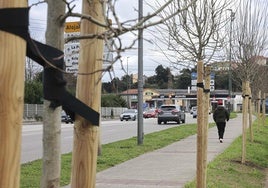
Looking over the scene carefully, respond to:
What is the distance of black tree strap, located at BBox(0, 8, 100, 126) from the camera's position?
261cm

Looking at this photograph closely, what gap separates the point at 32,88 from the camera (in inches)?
2151

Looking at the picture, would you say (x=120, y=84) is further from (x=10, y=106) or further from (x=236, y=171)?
(x=10, y=106)

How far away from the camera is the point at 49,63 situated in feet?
9.68

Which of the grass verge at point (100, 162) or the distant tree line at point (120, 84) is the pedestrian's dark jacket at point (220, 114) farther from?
the grass verge at point (100, 162)

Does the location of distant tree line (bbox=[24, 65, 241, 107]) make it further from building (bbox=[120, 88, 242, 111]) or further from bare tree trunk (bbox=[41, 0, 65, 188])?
building (bbox=[120, 88, 242, 111])

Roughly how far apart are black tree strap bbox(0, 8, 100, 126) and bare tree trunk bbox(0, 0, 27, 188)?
0.05m

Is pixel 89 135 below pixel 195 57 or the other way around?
below

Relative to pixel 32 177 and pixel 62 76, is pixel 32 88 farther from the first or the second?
pixel 62 76

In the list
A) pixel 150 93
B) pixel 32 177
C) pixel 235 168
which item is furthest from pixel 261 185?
pixel 150 93

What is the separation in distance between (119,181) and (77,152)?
21.7 feet

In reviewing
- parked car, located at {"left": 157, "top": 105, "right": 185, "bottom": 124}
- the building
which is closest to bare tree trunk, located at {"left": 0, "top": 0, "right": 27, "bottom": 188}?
parked car, located at {"left": 157, "top": 105, "right": 185, "bottom": 124}

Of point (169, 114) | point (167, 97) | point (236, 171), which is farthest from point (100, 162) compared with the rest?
point (167, 97)

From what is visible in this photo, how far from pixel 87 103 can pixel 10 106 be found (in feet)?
3.74

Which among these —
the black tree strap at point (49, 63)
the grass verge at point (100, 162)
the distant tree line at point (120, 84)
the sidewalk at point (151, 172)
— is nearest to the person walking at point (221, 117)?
the distant tree line at point (120, 84)
